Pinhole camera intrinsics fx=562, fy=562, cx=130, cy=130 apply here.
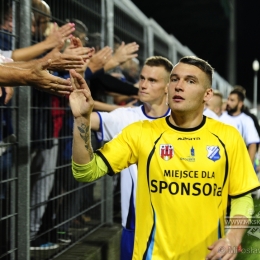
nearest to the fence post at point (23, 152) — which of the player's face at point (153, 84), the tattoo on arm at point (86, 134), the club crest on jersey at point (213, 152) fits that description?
the player's face at point (153, 84)

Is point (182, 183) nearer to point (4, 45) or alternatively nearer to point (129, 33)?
point (4, 45)

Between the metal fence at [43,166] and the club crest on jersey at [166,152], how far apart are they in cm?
127

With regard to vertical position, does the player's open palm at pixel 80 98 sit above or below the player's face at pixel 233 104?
below

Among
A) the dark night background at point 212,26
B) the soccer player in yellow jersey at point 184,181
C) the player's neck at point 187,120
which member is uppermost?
the dark night background at point 212,26

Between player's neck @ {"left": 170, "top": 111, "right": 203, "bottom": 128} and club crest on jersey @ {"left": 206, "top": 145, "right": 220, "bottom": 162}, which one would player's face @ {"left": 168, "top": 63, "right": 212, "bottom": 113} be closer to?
player's neck @ {"left": 170, "top": 111, "right": 203, "bottom": 128}

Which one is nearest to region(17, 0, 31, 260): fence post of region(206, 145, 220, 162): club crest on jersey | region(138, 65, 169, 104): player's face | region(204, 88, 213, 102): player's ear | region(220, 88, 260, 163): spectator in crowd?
region(138, 65, 169, 104): player's face

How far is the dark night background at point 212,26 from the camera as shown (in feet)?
115

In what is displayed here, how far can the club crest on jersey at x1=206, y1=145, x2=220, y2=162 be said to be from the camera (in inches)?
124

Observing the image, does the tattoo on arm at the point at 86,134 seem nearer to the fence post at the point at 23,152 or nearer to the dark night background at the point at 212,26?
the fence post at the point at 23,152

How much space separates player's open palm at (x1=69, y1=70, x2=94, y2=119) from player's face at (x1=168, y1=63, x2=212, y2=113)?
0.56m

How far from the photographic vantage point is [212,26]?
41.8m

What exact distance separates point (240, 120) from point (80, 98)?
20.7ft

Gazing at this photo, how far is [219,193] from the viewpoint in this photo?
10.3 feet

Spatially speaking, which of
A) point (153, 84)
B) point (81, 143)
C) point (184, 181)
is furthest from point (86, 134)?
point (153, 84)
